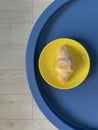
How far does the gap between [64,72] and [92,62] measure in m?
0.09

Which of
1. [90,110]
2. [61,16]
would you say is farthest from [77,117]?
[61,16]

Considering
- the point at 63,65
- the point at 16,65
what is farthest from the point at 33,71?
the point at 16,65

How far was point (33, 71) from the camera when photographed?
0.89 metres

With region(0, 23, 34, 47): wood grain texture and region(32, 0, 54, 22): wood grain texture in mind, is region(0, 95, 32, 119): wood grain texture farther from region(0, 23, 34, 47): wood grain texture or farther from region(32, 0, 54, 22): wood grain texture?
region(32, 0, 54, 22): wood grain texture

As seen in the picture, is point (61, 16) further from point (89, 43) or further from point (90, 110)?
point (90, 110)

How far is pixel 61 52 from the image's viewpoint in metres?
0.85

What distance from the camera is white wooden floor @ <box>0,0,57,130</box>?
1.22m

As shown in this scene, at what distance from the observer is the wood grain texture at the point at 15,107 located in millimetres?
1217

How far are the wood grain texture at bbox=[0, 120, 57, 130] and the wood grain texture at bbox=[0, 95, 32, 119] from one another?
2cm

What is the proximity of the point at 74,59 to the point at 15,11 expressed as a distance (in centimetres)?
50

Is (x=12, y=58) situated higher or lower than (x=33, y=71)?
lower

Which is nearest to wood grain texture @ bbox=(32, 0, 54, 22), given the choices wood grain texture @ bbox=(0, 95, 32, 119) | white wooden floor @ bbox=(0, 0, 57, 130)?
white wooden floor @ bbox=(0, 0, 57, 130)

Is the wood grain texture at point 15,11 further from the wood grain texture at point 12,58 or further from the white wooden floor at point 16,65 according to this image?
the wood grain texture at point 12,58

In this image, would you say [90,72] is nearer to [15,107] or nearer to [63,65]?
[63,65]
